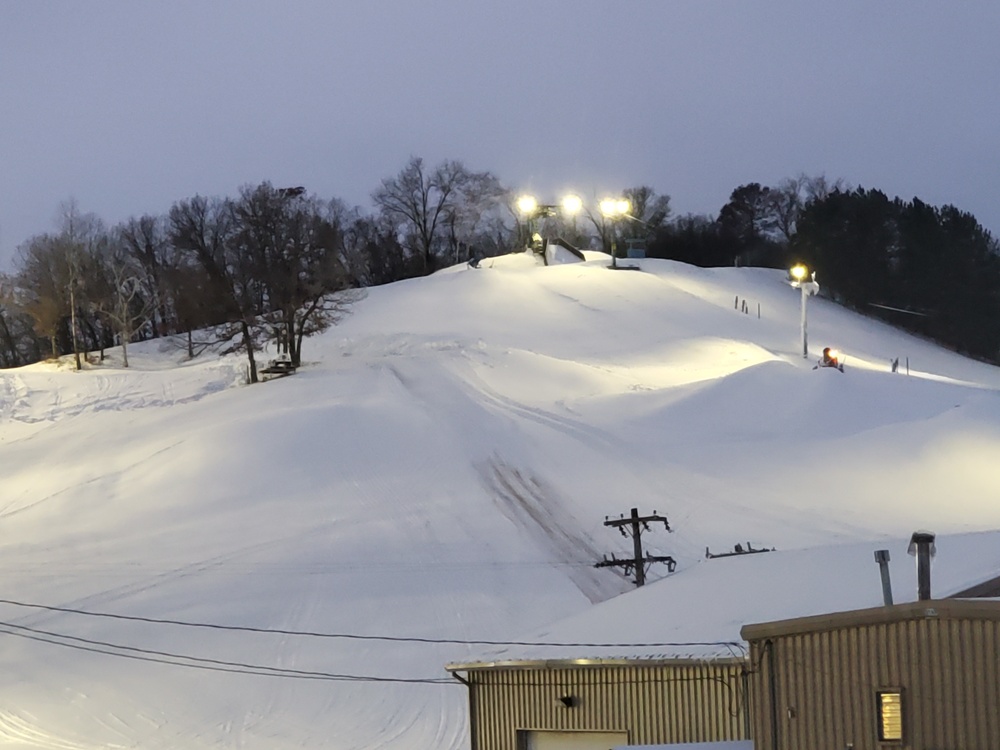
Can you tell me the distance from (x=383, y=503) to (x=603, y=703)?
1545 cm

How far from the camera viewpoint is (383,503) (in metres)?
27.9

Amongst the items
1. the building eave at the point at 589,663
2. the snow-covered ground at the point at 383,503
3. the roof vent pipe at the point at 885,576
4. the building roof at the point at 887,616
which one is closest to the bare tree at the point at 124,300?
the snow-covered ground at the point at 383,503

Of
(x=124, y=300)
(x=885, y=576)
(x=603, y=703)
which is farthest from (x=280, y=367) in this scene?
(x=885, y=576)

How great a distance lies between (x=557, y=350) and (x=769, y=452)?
1749 cm

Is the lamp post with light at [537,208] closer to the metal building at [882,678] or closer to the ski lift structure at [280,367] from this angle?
the ski lift structure at [280,367]

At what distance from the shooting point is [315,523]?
1057 inches

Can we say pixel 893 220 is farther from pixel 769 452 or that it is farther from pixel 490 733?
pixel 490 733

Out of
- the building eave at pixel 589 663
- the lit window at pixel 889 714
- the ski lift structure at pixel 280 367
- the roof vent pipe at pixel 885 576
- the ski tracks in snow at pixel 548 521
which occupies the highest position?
the ski lift structure at pixel 280 367

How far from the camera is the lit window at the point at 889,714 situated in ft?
31.2

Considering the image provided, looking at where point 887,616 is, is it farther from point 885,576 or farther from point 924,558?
point 885,576


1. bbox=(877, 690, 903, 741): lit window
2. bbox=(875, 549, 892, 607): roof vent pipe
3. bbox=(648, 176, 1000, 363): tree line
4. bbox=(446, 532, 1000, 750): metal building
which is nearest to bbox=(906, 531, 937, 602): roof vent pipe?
bbox=(875, 549, 892, 607): roof vent pipe

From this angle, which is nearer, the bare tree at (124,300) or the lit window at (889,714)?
the lit window at (889,714)

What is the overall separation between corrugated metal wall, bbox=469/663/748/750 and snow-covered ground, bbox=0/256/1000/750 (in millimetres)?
4236

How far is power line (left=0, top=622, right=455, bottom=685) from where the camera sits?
67.8 feet
